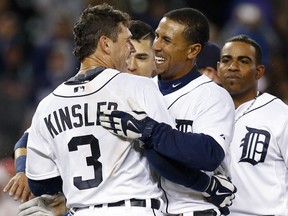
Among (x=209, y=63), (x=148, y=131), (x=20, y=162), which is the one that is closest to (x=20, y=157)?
(x=20, y=162)

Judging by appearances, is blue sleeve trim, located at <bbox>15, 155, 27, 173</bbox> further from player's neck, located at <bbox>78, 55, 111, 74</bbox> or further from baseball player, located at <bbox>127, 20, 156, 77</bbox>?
baseball player, located at <bbox>127, 20, 156, 77</bbox>

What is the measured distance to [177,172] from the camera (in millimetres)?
3730

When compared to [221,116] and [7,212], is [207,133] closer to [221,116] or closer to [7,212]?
[221,116]

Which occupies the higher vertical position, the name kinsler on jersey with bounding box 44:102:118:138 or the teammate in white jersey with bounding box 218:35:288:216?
the name kinsler on jersey with bounding box 44:102:118:138

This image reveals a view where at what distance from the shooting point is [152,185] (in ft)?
12.5

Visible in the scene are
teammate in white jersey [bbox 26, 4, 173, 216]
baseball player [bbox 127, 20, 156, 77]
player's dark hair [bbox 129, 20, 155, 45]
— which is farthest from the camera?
player's dark hair [bbox 129, 20, 155, 45]

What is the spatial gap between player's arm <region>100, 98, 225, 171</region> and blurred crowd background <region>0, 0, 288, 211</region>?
4.50 metres

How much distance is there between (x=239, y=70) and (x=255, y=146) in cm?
55

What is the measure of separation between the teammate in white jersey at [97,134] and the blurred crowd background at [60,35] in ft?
13.9

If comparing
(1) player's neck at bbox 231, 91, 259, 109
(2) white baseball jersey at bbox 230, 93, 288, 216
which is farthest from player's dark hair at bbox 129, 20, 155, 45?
(2) white baseball jersey at bbox 230, 93, 288, 216

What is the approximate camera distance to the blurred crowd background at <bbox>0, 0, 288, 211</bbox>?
8508 mm

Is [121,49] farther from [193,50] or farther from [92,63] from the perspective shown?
[193,50]

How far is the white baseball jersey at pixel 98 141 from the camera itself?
3736 millimetres

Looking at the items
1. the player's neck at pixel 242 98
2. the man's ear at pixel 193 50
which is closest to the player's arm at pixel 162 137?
the man's ear at pixel 193 50
